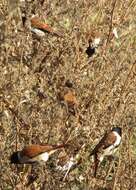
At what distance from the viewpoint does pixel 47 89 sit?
6.33 meters

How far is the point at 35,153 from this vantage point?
17.0 ft

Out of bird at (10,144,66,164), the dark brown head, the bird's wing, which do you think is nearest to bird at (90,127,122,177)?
the bird's wing

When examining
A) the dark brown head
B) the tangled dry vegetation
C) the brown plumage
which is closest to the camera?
the dark brown head

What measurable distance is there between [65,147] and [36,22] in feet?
7.41

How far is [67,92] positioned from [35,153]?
1.23 meters

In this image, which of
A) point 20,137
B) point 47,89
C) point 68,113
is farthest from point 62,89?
point 20,137

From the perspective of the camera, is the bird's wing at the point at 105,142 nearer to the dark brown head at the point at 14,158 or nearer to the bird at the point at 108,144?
the bird at the point at 108,144

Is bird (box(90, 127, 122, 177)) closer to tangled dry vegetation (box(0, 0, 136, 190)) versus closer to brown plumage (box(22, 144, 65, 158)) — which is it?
tangled dry vegetation (box(0, 0, 136, 190))

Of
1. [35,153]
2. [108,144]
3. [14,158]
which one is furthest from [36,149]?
[108,144]

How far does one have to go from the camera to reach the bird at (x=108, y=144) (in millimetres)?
5496

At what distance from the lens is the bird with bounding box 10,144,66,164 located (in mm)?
5145

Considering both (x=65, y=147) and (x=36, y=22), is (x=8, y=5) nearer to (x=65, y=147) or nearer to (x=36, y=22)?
(x=36, y=22)

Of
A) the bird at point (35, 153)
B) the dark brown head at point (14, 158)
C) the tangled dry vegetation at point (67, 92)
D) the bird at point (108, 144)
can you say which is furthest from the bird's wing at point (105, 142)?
the dark brown head at point (14, 158)

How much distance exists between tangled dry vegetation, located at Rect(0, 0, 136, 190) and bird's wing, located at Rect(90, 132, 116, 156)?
10cm
